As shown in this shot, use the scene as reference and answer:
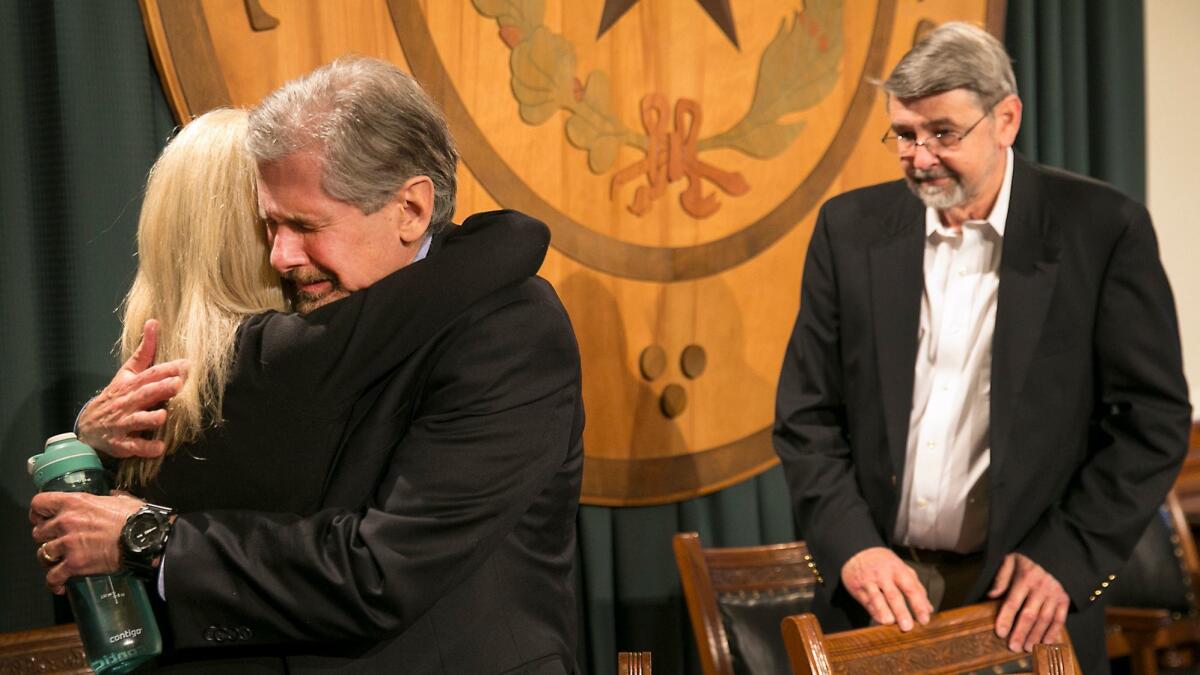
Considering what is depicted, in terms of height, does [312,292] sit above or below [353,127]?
below

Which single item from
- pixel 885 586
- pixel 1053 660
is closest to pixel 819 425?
pixel 885 586

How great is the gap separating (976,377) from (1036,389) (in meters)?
0.11

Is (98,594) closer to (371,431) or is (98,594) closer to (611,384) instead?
(371,431)

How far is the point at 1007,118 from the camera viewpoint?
237cm

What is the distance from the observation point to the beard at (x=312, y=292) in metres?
1.52

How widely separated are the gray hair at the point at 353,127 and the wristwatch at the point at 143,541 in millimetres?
408

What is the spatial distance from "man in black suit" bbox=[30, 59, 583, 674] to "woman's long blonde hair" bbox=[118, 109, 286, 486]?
49mm

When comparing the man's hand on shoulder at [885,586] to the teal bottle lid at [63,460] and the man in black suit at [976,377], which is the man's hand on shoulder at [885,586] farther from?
the teal bottle lid at [63,460]

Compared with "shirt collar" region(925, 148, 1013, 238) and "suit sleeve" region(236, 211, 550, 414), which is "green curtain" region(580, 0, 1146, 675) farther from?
"suit sleeve" region(236, 211, 550, 414)

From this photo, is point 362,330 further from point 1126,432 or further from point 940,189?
point 1126,432

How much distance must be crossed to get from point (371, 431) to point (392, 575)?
18cm

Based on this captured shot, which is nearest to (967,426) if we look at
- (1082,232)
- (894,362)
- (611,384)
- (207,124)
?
(894,362)

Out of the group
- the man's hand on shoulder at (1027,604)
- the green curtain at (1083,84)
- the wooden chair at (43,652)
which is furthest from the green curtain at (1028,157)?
the wooden chair at (43,652)

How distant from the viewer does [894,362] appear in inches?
92.5
